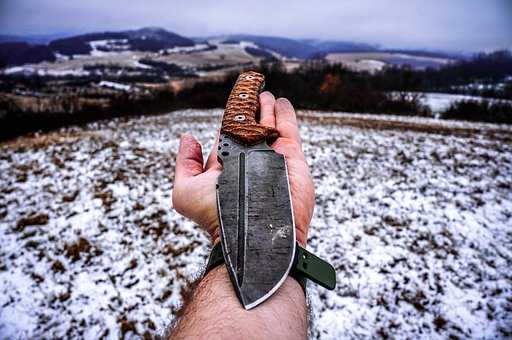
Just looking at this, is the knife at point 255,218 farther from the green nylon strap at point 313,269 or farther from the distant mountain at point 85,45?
the distant mountain at point 85,45

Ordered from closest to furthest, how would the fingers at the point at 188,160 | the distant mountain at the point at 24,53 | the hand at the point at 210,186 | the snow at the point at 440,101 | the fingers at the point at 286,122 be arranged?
the hand at the point at 210,186
the fingers at the point at 188,160
the fingers at the point at 286,122
the snow at the point at 440,101
the distant mountain at the point at 24,53

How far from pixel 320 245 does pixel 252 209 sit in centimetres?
397

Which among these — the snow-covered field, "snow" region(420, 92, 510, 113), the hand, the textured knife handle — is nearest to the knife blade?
the textured knife handle

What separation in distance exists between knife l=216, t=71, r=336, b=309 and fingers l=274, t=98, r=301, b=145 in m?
0.25

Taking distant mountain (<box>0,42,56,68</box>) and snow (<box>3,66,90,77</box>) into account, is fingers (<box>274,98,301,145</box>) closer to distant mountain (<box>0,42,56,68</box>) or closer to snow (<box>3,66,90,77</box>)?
snow (<box>3,66,90,77</box>)

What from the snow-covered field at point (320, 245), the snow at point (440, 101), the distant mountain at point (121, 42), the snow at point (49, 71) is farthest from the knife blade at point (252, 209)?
the distant mountain at point (121, 42)

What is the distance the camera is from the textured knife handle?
1.99 m

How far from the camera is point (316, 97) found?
2545 cm

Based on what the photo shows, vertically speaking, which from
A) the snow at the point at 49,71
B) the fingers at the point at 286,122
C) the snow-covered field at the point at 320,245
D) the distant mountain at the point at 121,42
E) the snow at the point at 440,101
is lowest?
the snow at the point at 49,71

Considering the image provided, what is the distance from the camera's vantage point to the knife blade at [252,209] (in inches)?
47.6

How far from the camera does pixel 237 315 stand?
43.3 inches

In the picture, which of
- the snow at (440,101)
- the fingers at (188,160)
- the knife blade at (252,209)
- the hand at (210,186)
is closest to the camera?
the knife blade at (252,209)

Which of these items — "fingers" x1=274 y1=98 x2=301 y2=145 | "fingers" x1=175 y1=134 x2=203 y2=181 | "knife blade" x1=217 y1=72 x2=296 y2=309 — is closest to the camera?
"knife blade" x1=217 y1=72 x2=296 y2=309

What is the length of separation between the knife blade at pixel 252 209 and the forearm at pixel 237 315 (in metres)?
0.05
